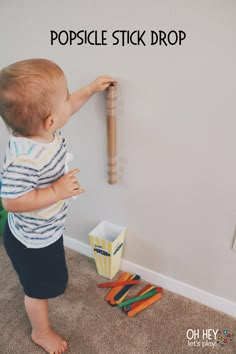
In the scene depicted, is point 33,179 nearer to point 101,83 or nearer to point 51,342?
point 101,83

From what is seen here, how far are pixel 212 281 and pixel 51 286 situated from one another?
0.61 metres

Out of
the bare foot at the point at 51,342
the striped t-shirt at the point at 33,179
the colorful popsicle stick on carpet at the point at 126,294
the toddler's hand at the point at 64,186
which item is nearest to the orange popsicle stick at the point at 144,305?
the colorful popsicle stick on carpet at the point at 126,294

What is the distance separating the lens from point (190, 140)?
968 millimetres

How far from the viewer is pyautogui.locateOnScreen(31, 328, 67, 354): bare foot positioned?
102cm

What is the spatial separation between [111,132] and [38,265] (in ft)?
1.64

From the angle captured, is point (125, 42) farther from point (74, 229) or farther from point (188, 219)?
point (74, 229)

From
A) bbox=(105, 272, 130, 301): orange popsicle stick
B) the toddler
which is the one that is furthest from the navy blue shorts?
bbox=(105, 272, 130, 301): orange popsicle stick

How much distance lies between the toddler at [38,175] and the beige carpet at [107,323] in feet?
0.33

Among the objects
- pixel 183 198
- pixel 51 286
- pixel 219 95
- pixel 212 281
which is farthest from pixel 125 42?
pixel 212 281

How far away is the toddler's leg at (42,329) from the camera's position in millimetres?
983

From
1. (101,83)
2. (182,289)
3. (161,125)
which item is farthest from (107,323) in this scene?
(101,83)

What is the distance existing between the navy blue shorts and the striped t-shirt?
0.03 metres

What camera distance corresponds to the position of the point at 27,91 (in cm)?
68

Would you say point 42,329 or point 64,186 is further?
point 42,329
